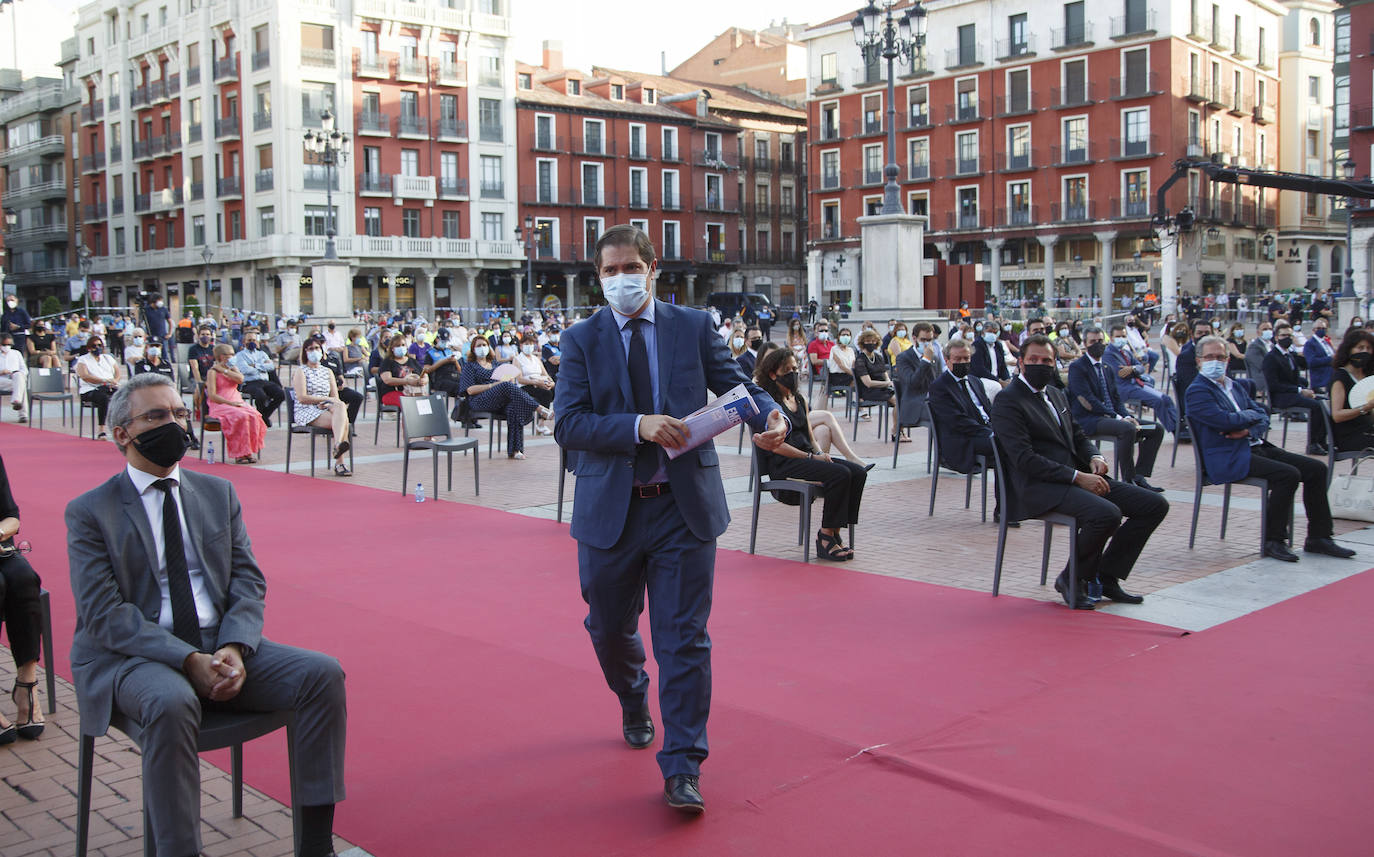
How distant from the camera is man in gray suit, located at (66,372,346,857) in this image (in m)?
3.37

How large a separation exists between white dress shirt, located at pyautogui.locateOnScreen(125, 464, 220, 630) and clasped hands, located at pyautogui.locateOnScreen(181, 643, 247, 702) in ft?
0.67

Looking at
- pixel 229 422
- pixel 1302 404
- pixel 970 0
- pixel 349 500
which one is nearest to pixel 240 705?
pixel 349 500

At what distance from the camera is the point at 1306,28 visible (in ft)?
189

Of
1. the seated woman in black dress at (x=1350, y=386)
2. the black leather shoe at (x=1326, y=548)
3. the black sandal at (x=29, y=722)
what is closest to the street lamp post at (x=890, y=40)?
the seated woman in black dress at (x=1350, y=386)

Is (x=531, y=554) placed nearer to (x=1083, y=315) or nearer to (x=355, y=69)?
(x=1083, y=315)

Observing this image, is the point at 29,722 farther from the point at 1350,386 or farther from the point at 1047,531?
the point at 1350,386

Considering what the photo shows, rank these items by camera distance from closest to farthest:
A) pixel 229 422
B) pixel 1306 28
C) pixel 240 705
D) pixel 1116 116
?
pixel 240 705, pixel 229 422, pixel 1116 116, pixel 1306 28

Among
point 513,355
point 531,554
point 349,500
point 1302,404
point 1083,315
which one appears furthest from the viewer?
point 1083,315

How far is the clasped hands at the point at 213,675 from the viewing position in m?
3.35

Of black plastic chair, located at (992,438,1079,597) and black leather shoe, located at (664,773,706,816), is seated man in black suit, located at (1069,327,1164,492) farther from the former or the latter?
black leather shoe, located at (664,773,706,816)

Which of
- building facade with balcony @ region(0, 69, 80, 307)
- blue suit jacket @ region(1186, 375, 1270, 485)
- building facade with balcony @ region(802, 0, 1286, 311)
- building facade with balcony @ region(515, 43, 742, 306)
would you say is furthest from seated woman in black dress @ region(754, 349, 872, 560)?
building facade with balcony @ region(0, 69, 80, 307)

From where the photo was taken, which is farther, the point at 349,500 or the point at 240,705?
the point at 349,500

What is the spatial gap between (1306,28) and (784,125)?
2608 cm

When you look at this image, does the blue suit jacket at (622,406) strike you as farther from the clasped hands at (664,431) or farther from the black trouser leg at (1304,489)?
the black trouser leg at (1304,489)
